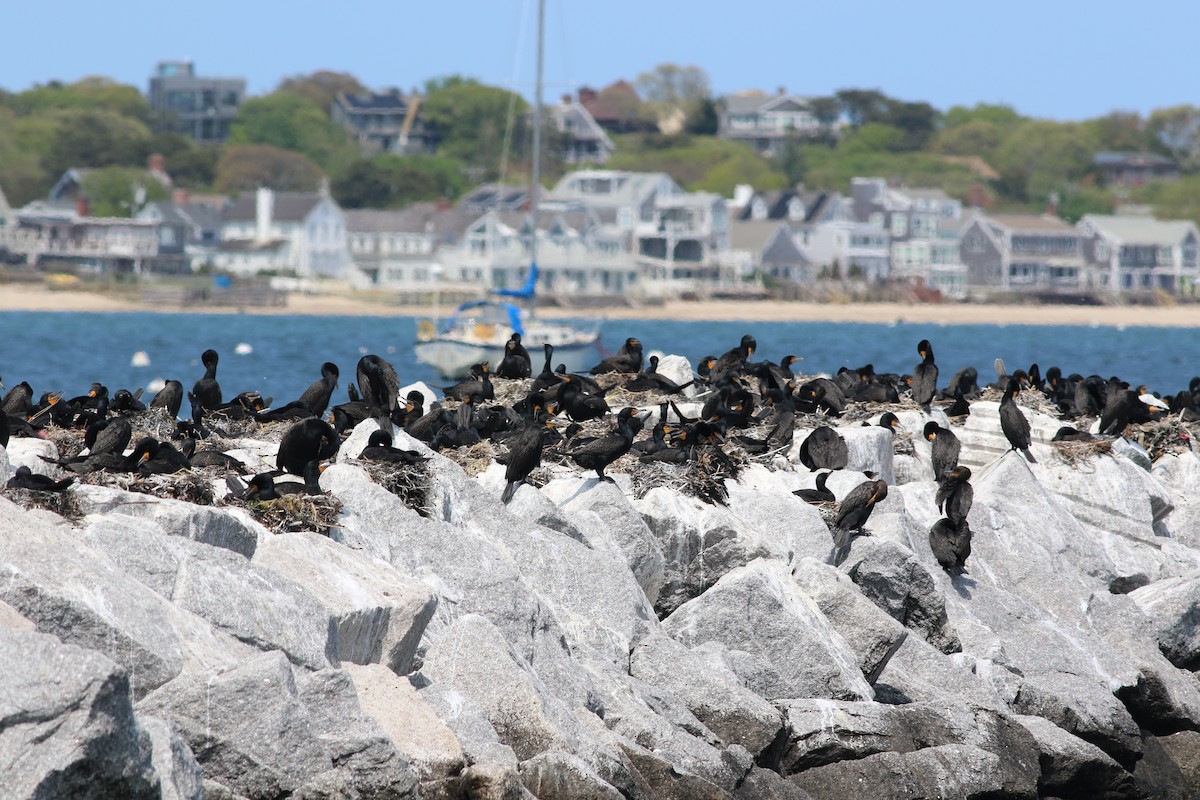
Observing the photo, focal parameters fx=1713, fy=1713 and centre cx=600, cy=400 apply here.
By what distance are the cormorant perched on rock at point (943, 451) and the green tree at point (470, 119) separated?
126762 mm

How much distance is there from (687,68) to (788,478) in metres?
169

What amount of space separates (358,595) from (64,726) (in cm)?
283

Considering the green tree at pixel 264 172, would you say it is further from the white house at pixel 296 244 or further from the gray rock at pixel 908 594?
the gray rock at pixel 908 594

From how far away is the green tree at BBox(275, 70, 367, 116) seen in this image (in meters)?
178

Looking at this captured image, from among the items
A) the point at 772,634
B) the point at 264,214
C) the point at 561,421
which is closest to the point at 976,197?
the point at 264,214

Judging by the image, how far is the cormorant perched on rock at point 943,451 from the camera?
17.2 m

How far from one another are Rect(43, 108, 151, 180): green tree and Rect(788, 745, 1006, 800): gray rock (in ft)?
396

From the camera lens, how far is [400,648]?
1029 centimetres

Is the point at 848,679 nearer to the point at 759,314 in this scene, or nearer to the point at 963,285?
the point at 759,314

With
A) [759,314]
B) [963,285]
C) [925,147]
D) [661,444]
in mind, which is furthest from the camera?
[925,147]

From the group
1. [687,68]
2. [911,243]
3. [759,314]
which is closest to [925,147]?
[687,68]

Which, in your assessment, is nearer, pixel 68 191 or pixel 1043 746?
pixel 1043 746

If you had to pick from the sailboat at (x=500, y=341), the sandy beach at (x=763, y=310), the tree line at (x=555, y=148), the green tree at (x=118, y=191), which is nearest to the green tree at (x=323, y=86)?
the tree line at (x=555, y=148)

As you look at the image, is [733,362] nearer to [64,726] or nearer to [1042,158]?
[64,726]
